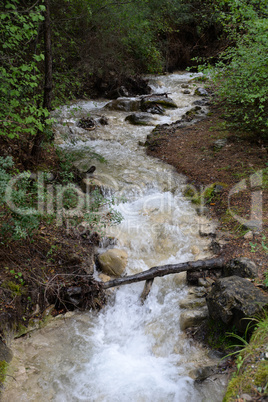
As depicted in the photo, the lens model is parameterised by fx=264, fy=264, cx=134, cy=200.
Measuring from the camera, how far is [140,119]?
1197 centimetres

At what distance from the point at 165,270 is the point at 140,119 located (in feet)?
29.3

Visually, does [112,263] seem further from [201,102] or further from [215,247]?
[201,102]

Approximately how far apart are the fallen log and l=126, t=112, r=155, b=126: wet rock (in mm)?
8536

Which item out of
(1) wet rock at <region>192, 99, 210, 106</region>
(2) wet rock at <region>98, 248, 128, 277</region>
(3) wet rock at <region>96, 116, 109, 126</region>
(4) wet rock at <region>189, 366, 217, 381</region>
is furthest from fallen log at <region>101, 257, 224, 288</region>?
(1) wet rock at <region>192, 99, 210, 106</region>

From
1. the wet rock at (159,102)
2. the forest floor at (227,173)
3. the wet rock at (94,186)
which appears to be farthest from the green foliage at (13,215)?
the wet rock at (159,102)

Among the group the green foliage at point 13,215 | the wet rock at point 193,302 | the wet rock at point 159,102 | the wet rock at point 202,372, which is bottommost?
the wet rock at point 202,372

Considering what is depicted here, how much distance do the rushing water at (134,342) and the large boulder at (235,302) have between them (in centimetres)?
58

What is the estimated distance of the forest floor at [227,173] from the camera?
4.86m

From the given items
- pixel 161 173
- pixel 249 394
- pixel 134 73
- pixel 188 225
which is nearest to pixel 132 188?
pixel 161 173

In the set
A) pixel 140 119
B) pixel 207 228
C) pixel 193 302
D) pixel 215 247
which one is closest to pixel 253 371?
pixel 193 302

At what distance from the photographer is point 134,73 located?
16328mm

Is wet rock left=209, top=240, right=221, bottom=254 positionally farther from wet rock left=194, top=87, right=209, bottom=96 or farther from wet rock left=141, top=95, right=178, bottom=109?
wet rock left=194, top=87, right=209, bottom=96

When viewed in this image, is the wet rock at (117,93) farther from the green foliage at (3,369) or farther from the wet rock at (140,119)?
the green foliage at (3,369)

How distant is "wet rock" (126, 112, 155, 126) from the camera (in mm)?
11859
